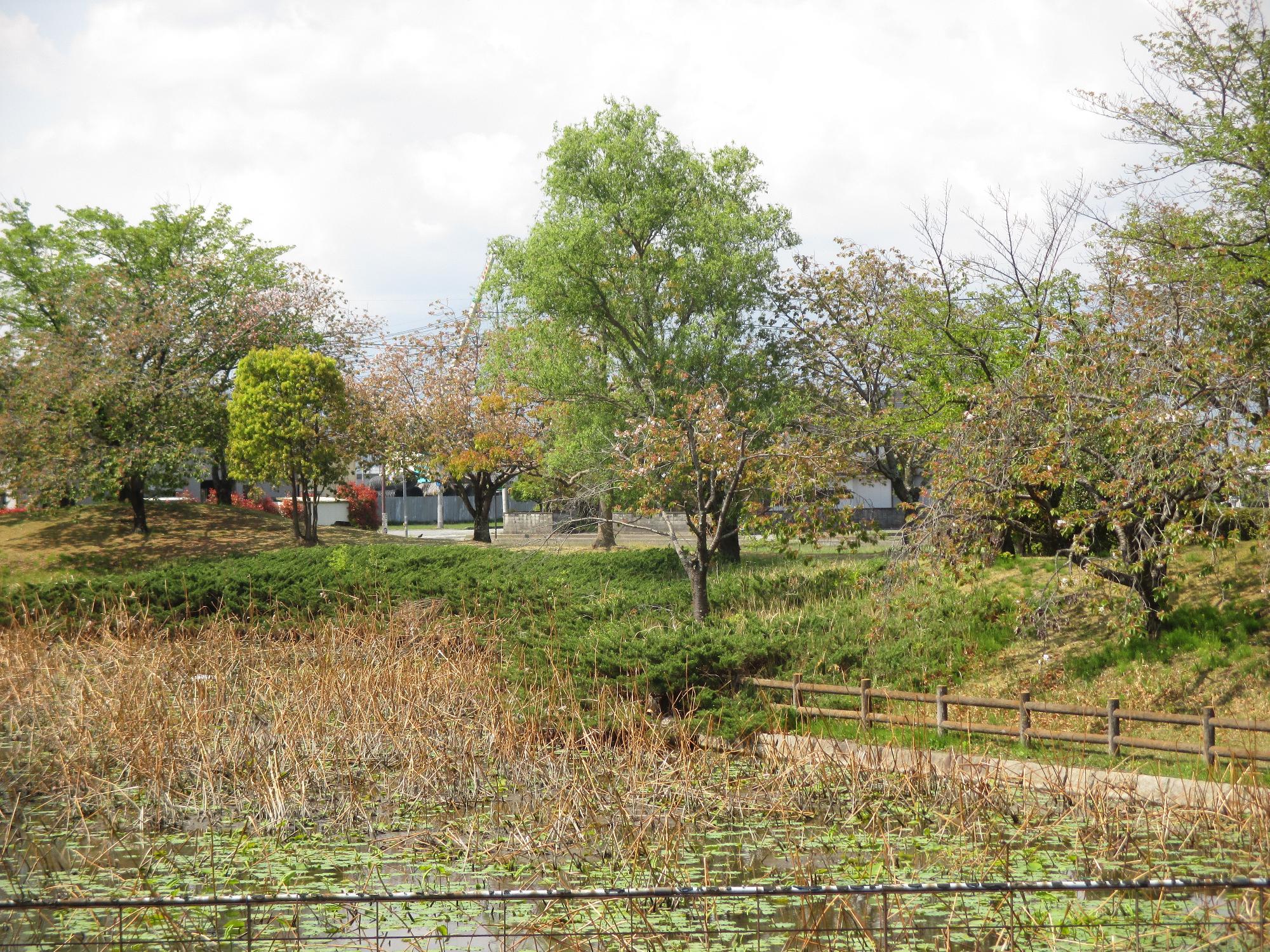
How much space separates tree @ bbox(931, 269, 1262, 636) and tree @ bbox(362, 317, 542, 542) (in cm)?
1693

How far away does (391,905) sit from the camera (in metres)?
6.14

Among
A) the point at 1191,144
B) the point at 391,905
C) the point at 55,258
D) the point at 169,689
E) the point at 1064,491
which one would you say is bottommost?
the point at 391,905

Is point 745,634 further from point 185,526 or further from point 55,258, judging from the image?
point 55,258

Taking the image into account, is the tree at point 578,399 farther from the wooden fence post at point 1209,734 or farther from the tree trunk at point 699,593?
the wooden fence post at point 1209,734

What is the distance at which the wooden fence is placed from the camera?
8359 millimetres

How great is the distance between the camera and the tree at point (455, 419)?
29281mm

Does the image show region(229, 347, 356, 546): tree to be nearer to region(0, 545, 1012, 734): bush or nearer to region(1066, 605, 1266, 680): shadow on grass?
region(0, 545, 1012, 734): bush

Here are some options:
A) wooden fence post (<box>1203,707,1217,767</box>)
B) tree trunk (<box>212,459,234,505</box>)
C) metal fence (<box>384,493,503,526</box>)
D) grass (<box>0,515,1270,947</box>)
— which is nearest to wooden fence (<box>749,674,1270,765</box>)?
wooden fence post (<box>1203,707,1217,767</box>)

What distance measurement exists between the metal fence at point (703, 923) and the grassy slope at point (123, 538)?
55.8ft

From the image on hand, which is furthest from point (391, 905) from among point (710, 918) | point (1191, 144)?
point (1191, 144)

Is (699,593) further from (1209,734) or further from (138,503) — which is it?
(138,503)

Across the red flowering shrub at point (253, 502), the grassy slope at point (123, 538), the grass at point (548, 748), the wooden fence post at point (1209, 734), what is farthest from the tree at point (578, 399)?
the red flowering shrub at point (253, 502)

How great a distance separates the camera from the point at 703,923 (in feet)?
18.5

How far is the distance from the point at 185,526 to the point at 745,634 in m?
18.8
